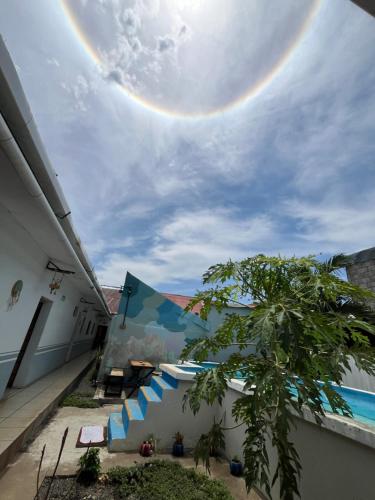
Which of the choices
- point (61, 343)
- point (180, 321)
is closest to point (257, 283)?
point (180, 321)

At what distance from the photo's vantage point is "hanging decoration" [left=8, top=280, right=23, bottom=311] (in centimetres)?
412

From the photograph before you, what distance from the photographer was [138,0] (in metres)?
2.64

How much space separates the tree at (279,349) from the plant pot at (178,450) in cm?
177

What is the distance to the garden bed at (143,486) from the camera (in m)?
2.46

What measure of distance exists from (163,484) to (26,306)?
4.20 meters

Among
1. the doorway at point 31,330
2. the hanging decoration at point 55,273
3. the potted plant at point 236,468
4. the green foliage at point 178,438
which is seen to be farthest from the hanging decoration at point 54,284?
the potted plant at point 236,468

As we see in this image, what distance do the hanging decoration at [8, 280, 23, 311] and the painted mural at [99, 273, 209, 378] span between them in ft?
12.5

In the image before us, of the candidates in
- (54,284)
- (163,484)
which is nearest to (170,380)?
(163,484)

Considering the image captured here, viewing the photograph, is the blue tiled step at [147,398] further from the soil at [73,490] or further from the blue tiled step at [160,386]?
the soil at [73,490]

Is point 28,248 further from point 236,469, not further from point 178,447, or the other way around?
point 236,469

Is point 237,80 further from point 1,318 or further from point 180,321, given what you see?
point 180,321

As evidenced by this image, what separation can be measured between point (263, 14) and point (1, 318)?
619 centimetres

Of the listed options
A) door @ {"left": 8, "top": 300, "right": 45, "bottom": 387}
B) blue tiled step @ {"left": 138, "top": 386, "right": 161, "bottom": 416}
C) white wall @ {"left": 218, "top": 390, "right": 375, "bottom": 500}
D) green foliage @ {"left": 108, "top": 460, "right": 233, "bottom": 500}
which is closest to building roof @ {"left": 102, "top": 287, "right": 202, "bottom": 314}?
door @ {"left": 8, "top": 300, "right": 45, "bottom": 387}

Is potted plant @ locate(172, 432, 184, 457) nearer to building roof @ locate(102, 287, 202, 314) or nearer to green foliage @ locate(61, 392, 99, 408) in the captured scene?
green foliage @ locate(61, 392, 99, 408)
